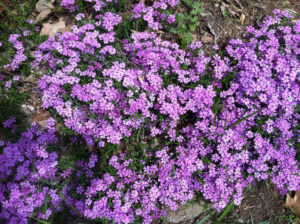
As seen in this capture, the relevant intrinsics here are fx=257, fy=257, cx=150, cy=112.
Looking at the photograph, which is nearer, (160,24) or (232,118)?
(232,118)

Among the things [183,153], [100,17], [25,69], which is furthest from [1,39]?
[183,153]

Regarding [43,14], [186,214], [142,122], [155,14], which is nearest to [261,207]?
[186,214]

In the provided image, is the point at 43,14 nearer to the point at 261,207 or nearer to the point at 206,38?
the point at 206,38

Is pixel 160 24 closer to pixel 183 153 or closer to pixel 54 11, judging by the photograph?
pixel 54 11

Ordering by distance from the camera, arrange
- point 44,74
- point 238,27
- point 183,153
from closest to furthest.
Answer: point 183,153, point 44,74, point 238,27

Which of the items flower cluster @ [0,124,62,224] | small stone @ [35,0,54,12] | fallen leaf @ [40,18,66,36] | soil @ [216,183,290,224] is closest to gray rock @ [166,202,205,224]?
soil @ [216,183,290,224]
